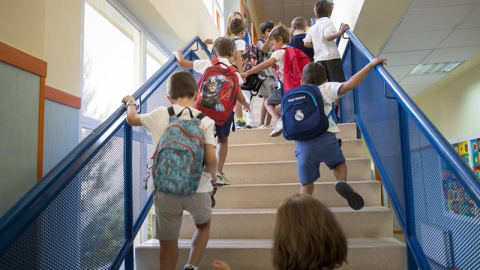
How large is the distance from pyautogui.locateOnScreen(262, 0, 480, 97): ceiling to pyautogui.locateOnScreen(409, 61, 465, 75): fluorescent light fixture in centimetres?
18

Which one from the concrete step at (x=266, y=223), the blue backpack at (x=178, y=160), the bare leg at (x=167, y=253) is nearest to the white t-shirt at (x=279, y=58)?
the concrete step at (x=266, y=223)

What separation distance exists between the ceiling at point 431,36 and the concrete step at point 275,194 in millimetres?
2321

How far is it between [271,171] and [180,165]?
163 centimetres

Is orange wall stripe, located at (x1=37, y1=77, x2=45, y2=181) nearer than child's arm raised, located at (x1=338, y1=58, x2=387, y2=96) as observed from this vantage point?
Yes

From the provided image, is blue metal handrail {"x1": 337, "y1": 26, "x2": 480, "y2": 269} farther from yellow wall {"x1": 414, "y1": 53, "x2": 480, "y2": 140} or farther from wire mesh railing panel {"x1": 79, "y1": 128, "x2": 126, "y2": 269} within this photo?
yellow wall {"x1": 414, "y1": 53, "x2": 480, "y2": 140}

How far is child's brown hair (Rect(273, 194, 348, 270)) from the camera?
3.75ft

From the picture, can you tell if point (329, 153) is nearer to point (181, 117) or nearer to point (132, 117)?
point (181, 117)

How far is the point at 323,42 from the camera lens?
13.8 ft

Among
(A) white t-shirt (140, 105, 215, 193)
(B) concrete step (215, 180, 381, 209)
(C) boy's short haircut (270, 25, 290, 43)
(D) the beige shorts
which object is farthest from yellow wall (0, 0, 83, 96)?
(C) boy's short haircut (270, 25, 290, 43)

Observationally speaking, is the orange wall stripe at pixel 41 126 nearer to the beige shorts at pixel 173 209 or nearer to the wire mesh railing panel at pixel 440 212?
the beige shorts at pixel 173 209

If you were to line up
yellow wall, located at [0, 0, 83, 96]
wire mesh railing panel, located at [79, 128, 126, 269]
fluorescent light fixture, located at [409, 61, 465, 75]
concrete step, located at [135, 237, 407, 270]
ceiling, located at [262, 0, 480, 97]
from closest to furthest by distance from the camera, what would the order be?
wire mesh railing panel, located at [79, 128, 126, 269]
yellow wall, located at [0, 0, 83, 96]
concrete step, located at [135, 237, 407, 270]
ceiling, located at [262, 0, 480, 97]
fluorescent light fixture, located at [409, 61, 465, 75]

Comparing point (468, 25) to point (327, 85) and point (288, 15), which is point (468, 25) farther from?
point (288, 15)

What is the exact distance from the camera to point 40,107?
84.3 inches

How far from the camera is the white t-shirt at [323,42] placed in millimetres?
4117
